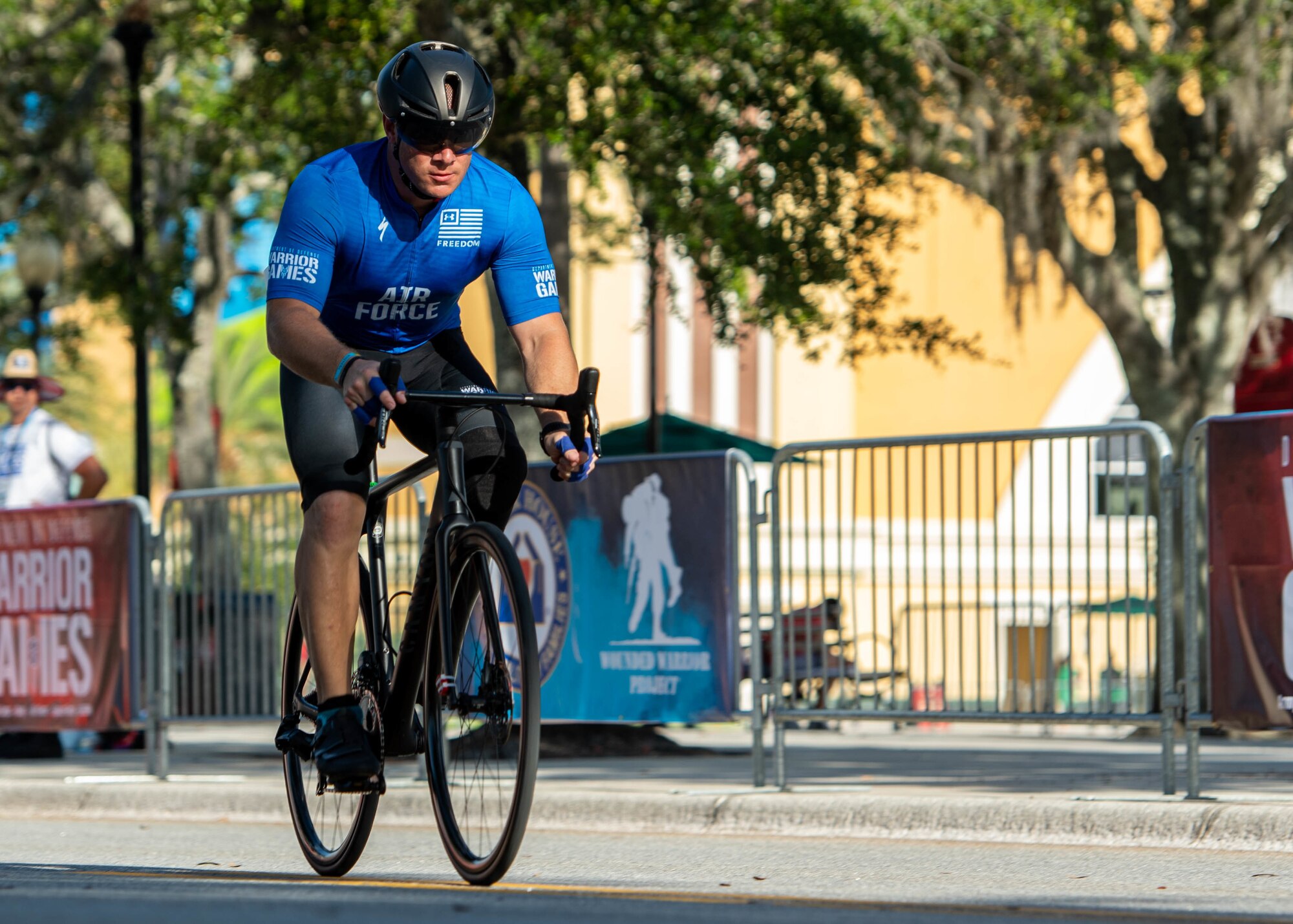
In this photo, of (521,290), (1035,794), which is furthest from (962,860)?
(521,290)

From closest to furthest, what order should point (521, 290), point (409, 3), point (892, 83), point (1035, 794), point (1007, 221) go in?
point (521, 290) → point (1035, 794) → point (409, 3) → point (892, 83) → point (1007, 221)

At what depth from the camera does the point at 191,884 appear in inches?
197

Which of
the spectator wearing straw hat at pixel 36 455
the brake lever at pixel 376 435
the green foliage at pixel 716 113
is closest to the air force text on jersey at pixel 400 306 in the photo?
the brake lever at pixel 376 435

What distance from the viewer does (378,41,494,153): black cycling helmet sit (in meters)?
4.83

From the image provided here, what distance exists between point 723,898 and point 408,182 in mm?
1928

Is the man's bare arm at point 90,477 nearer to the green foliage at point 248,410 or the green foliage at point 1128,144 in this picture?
the green foliage at point 1128,144

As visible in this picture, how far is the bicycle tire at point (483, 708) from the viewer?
4672 mm

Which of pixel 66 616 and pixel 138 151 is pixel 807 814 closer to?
pixel 66 616

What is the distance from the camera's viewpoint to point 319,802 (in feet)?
18.9

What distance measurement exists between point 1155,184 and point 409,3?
20.7ft

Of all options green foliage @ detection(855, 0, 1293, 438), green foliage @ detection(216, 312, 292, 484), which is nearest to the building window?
green foliage @ detection(855, 0, 1293, 438)

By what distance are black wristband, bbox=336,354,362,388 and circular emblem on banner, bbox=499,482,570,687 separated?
13.3ft

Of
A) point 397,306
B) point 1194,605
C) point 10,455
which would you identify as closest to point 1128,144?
point 10,455

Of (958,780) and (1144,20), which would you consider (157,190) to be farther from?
(958,780)
